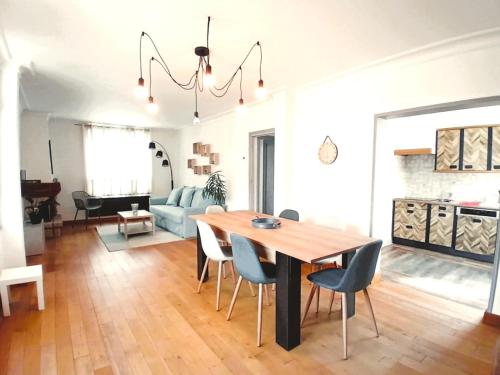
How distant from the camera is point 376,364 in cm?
190

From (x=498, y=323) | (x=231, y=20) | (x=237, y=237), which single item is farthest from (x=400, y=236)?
(x=231, y=20)

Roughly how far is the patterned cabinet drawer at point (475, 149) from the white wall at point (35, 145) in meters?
7.80

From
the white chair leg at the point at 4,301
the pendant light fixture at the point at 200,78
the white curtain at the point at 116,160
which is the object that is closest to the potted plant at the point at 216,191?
the pendant light fixture at the point at 200,78

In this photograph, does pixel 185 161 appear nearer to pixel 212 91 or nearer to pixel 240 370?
pixel 212 91

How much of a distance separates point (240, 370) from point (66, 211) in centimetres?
659

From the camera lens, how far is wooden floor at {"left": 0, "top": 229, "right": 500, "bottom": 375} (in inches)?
74.0

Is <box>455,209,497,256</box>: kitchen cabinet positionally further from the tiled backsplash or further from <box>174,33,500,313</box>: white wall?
<box>174,33,500,313</box>: white wall

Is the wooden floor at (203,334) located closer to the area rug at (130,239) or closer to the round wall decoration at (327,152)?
the area rug at (130,239)

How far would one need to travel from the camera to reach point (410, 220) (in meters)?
4.66

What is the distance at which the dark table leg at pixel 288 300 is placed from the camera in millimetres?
2010

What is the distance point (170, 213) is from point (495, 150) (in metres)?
5.67

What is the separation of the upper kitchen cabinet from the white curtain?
6.75 metres

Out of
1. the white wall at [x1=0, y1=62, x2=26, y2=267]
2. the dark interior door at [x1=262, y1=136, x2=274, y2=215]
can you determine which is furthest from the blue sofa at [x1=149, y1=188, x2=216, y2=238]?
the white wall at [x1=0, y1=62, x2=26, y2=267]

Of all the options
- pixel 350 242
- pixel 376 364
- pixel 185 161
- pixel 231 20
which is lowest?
pixel 376 364
